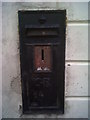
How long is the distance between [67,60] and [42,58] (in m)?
0.42

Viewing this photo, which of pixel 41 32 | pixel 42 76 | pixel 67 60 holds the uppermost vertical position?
pixel 41 32

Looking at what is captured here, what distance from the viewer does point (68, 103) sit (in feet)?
11.3

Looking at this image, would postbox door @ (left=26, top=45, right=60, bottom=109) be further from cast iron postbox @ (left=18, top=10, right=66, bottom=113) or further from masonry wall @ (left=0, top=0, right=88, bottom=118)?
masonry wall @ (left=0, top=0, right=88, bottom=118)

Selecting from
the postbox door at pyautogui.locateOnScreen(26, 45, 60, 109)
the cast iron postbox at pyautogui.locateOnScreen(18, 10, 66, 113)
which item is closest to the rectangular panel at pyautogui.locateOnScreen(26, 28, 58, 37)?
the cast iron postbox at pyautogui.locateOnScreen(18, 10, 66, 113)

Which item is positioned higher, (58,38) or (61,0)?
(61,0)

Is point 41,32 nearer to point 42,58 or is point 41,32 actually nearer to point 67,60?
point 42,58

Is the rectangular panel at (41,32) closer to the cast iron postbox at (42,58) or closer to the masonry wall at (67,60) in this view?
the cast iron postbox at (42,58)

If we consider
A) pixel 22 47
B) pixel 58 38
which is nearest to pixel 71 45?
pixel 58 38

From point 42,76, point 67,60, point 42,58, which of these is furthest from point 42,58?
point 67,60

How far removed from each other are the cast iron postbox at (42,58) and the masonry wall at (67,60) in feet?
0.29

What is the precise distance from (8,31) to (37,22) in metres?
0.50

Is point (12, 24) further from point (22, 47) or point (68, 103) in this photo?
point (68, 103)

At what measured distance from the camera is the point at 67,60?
334cm

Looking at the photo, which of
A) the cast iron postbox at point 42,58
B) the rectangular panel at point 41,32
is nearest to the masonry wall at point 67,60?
the cast iron postbox at point 42,58
